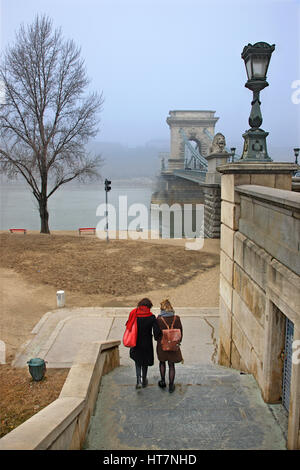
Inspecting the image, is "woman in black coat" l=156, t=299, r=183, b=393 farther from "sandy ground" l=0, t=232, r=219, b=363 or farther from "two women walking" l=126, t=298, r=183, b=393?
"sandy ground" l=0, t=232, r=219, b=363

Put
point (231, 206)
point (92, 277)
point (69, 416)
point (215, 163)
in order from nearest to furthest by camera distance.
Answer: point (69, 416) → point (231, 206) → point (92, 277) → point (215, 163)

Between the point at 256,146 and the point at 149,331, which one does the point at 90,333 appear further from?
the point at 256,146

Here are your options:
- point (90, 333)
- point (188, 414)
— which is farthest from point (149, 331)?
point (90, 333)

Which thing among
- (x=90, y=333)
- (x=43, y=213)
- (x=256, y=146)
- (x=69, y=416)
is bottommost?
(x=90, y=333)

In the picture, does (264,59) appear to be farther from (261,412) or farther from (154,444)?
(154,444)

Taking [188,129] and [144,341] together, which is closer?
[144,341]

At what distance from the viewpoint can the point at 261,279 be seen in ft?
14.5

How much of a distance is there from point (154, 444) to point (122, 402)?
36.9 inches

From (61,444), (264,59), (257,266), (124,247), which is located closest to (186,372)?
(257,266)

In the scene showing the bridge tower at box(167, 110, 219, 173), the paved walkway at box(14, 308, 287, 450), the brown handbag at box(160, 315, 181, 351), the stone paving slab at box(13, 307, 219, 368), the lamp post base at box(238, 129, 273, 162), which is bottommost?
the stone paving slab at box(13, 307, 219, 368)

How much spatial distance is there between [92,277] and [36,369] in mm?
7313

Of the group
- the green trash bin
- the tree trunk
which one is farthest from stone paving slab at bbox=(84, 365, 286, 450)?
the tree trunk

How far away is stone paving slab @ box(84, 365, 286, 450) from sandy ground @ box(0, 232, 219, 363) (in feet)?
13.8

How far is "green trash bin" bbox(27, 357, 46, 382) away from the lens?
6516 millimetres
